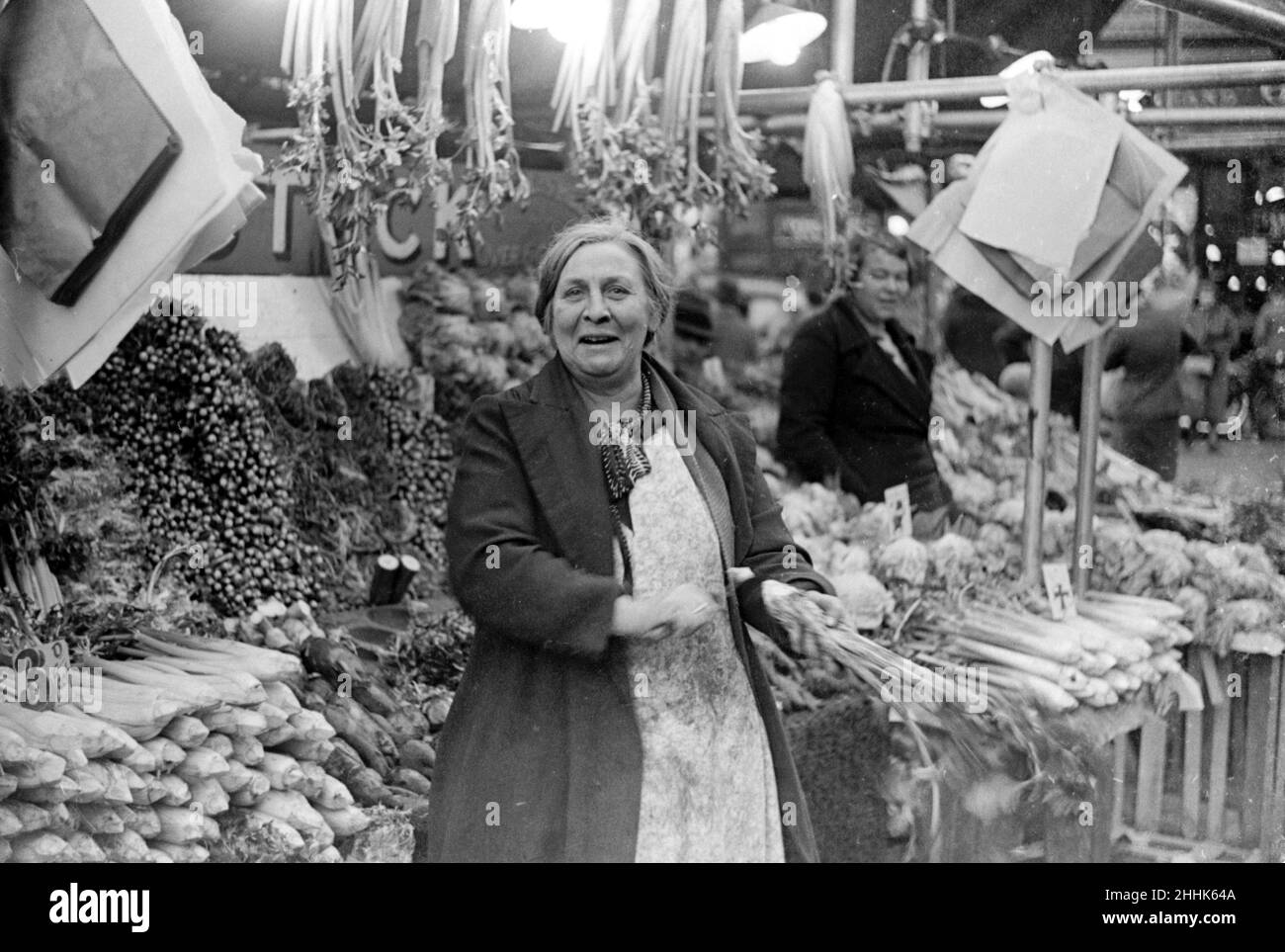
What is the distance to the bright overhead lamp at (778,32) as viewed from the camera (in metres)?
3.77

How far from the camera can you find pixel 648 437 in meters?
3.21

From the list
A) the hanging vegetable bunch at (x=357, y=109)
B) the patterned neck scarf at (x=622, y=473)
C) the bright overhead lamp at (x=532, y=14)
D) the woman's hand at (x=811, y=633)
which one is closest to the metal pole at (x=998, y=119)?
the bright overhead lamp at (x=532, y=14)

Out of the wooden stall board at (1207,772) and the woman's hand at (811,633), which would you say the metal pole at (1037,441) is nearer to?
the wooden stall board at (1207,772)

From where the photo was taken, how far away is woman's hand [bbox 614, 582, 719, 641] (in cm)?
298

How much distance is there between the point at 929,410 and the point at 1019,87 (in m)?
0.82

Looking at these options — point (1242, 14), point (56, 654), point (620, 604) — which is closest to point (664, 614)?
point (620, 604)

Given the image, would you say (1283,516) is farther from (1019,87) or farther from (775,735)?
(775,735)

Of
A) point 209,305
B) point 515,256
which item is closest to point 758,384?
point 515,256

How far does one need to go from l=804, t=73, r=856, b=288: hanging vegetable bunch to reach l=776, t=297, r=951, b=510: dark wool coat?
0.19 meters

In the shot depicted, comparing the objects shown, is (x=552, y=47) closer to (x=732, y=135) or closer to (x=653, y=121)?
(x=653, y=121)

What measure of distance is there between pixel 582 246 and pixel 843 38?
1.11 m

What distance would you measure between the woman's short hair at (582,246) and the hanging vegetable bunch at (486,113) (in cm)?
49

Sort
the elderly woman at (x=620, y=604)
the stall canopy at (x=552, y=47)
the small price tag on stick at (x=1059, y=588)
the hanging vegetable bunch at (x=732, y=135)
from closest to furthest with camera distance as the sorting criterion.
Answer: the elderly woman at (x=620, y=604)
the stall canopy at (x=552, y=47)
the hanging vegetable bunch at (x=732, y=135)
the small price tag on stick at (x=1059, y=588)

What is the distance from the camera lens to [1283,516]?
3.91 m
